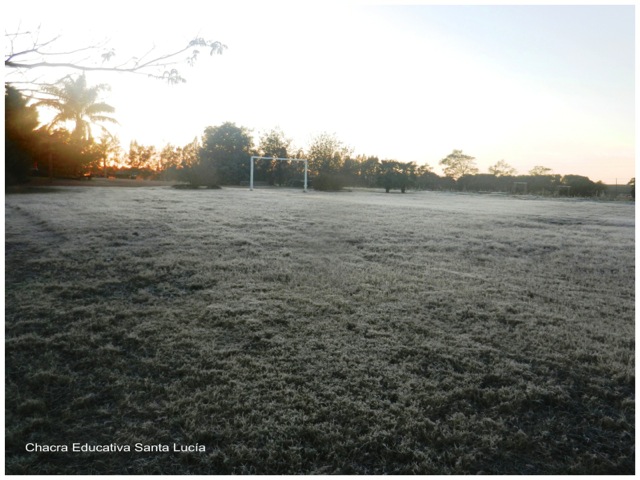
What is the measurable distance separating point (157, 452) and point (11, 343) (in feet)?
5.64

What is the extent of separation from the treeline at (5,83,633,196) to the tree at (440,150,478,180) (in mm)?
73

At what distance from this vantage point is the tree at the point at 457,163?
32.3 metres

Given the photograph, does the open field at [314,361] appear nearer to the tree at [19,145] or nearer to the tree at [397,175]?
the tree at [19,145]

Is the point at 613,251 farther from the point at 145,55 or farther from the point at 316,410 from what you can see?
the point at 145,55

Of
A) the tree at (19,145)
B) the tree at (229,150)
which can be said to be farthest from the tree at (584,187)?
the tree at (19,145)

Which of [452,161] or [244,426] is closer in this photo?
[244,426]

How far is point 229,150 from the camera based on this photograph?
35125 millimetres

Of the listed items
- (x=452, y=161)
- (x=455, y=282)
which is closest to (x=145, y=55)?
(x=455, y=282)

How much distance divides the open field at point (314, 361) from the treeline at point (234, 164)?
9.64m

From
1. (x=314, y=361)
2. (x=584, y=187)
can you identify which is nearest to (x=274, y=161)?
(x=584, y=187)

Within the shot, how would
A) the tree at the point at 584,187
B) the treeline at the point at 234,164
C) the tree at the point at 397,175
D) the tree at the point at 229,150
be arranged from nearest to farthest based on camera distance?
1. the treeline at the point at 234,164
2. the tree at the point at 584,187
3. the tree at the point at 397,175
4. the tree at the point at 229,150

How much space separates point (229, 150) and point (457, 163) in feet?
60.7

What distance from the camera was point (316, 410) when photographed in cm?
235

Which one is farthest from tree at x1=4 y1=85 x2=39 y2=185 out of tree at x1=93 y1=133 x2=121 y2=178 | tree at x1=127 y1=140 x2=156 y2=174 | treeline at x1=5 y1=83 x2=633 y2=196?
tree at x1=127 y1=140 x2=156 y2=174
